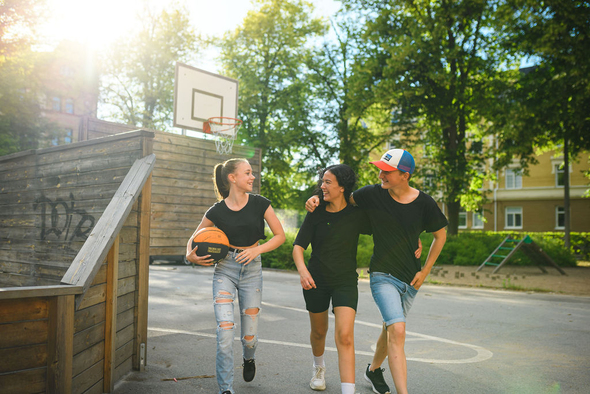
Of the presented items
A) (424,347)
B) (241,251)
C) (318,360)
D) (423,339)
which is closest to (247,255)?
(241,251)

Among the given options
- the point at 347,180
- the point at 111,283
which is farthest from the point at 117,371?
the point at 347,180

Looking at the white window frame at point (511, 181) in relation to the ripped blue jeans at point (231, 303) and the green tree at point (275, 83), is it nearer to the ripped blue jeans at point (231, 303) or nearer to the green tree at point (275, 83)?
the green tree at point (275, 83)

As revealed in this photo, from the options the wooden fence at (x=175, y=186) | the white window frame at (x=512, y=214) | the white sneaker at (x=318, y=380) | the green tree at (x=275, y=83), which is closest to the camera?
the white sneaker at (x=318, y=380)

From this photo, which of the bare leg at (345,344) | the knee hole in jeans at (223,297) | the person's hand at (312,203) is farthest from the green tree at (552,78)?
the knee hole in jeans at (223,297)

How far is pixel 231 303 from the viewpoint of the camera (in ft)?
14.4

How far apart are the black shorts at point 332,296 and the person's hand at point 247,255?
562mm

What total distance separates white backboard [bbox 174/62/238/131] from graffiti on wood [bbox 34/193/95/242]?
6.51 m

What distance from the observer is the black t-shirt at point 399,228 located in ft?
13.5

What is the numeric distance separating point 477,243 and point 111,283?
66.7 ft

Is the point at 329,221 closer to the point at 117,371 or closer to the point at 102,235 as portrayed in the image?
the point at 102,235

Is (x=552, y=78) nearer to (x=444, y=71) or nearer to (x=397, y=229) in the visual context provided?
(x=444, y=71)

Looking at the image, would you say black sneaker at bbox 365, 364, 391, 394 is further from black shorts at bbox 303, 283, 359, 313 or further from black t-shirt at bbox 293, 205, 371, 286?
black t-shirt at bbox 293, 205, 371, 286

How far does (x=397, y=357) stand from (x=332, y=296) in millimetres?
706

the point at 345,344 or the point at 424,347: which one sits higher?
the point at 345,344
